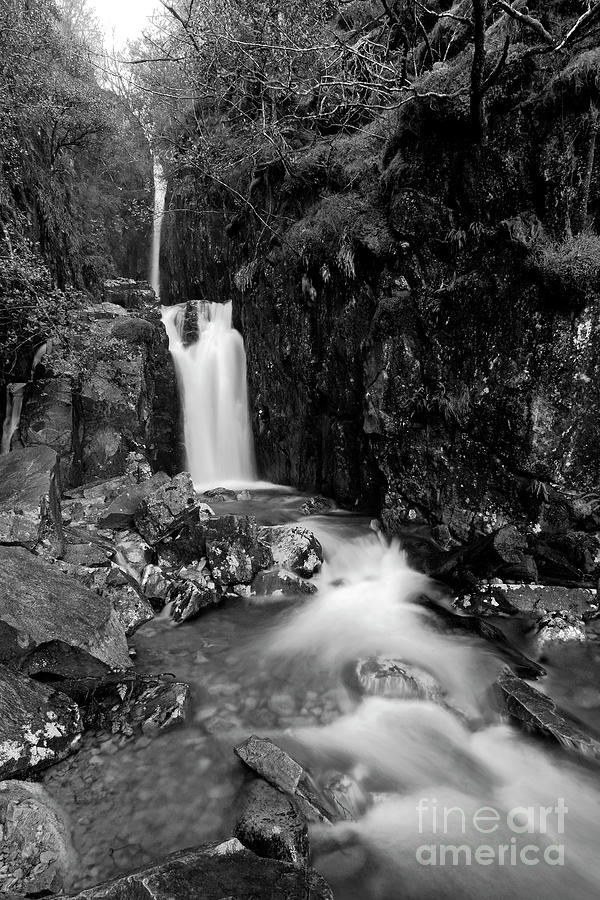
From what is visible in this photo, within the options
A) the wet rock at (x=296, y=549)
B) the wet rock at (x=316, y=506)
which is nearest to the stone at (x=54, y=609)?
the wet rock at (x=296, y=549)

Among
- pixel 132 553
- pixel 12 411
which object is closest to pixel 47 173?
pixel 12 411

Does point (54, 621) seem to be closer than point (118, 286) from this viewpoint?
Yes

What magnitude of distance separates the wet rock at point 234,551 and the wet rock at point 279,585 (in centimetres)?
14

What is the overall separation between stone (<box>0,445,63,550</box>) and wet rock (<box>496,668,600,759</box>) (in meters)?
5.30

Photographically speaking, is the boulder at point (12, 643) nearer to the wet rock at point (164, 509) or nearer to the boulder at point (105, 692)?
the boulder at point (105, 692)

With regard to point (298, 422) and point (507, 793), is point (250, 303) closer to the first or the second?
point (298, 422)

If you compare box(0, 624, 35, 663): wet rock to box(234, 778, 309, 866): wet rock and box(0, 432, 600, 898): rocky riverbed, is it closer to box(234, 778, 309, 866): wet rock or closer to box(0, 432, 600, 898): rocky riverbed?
box(0, 432, 600, 898): rocky riverbed

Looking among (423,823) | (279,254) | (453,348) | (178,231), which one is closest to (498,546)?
(453,348)

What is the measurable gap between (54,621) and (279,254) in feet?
28.0

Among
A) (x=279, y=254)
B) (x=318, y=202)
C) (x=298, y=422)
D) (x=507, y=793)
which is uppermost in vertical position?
(x=318, y=202)

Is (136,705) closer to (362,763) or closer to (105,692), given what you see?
(105,692)

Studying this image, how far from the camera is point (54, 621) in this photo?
3818 mm

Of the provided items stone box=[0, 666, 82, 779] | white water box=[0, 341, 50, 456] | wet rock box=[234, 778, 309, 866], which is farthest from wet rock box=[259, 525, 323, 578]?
white water box=[0, 341, 50, 456]

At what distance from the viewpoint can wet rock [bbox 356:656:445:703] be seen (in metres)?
4.28
